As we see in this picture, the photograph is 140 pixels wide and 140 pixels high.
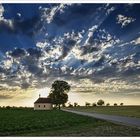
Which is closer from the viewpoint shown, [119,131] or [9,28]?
[119,131]

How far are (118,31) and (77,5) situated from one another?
2.26 m

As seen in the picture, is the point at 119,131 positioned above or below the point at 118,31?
below

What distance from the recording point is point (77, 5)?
54.3 ft

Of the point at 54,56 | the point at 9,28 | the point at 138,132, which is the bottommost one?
the point at 138,132

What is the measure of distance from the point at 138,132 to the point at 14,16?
7.56 metres

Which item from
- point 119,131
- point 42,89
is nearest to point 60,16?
point 42,89

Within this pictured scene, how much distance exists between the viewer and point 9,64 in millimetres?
17219

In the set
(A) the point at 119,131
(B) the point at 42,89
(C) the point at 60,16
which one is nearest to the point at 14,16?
(C) the point at 60,16

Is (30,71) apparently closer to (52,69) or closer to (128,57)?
(52,69)

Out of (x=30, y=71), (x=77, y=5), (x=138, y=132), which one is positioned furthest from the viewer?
(x=30, y=71)

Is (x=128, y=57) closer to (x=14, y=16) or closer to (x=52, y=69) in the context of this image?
(x=52, y=69)

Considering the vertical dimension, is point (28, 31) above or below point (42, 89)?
above

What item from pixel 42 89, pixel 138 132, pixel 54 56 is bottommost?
pixel 138 132

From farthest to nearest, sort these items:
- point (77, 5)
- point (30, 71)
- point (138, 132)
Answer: point (30, 71)
point (77, 5)
point (138, 132)
